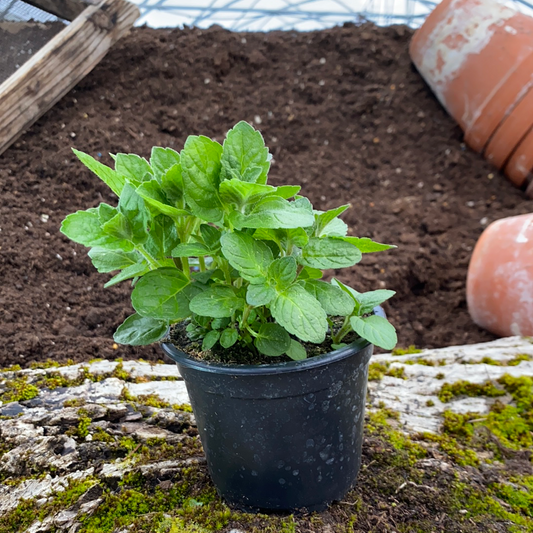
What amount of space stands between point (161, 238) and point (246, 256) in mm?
193

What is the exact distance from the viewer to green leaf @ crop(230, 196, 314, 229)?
81cm

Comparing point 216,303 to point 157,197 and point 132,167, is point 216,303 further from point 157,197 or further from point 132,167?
point 132,167

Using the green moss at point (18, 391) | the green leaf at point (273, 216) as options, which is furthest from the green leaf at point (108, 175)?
the green moss at point (18, 391)

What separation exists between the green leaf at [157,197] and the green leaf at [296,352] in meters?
0.31

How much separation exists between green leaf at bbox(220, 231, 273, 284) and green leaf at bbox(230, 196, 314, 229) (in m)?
0.03

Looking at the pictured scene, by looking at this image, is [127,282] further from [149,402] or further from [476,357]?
[476,357]

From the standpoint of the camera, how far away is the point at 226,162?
87 centimetres

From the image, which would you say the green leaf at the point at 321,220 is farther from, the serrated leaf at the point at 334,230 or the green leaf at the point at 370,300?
the green leaf at the point at 370,300

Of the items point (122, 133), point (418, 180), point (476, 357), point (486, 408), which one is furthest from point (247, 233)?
point (418, 180)

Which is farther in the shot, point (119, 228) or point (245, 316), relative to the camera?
point (245, 316)

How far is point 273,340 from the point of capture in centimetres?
92

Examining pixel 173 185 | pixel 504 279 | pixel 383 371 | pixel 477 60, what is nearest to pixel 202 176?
pixel 173 185

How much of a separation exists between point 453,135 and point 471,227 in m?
0.94

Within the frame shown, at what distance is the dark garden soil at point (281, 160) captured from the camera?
2.07 meters
